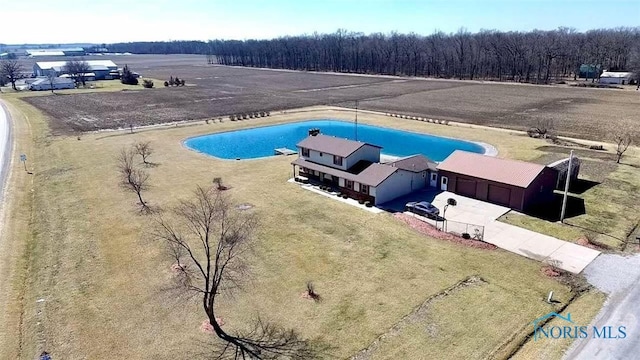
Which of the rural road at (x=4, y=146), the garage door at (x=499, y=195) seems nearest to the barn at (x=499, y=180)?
the garage door at (x=499, y=195)

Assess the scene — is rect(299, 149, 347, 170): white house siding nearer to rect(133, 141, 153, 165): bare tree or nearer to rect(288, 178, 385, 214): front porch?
rect(288, 178, 385, 214): front porch

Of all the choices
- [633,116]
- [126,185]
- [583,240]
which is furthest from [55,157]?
[633,116]

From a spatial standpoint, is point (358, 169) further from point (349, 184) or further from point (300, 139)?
point (300, 139)

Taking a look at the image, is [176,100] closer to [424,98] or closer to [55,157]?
[55,157]

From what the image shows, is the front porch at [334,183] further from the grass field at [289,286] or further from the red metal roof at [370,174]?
the grass field at [289,286]

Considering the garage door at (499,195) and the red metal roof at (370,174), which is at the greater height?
the red metal roof at (370,174)
